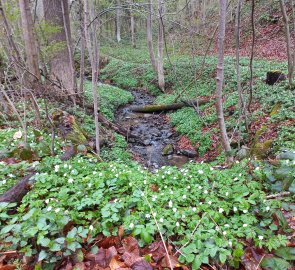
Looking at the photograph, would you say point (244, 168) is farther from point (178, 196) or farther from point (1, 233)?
point (1, 233)

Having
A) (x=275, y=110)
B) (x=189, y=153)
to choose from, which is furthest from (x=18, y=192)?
(x=275, y=110)

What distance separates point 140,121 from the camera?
423 inches

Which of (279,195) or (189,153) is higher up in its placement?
(279,195)

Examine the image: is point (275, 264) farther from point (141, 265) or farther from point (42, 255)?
point (42, 255)

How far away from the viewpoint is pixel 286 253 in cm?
239

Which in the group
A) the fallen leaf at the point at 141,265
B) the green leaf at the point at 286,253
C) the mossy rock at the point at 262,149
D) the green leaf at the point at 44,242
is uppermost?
the green leaf at the point at 44,242

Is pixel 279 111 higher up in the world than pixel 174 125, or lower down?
higher up

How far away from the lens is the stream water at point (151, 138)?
24.2ft

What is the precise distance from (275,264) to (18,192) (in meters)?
2.76

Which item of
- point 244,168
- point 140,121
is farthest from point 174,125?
point 244,168

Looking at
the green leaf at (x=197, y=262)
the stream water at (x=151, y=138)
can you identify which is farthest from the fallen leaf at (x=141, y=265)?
the stream water at (x=151, y=138)

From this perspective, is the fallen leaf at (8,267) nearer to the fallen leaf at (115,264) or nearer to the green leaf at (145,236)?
the fallen leaf at (115,264)

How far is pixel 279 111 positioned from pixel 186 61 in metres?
9.67

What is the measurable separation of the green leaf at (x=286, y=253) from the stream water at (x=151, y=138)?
4.44 m
